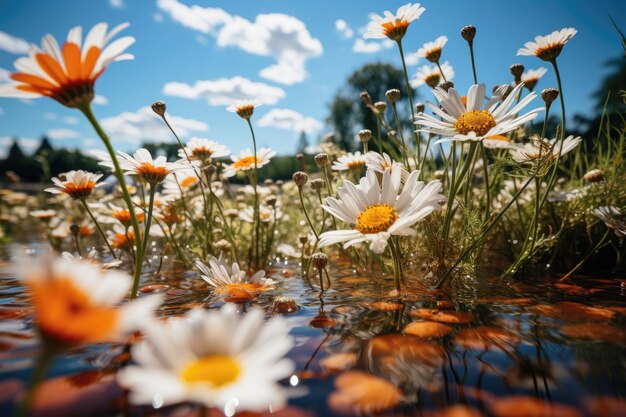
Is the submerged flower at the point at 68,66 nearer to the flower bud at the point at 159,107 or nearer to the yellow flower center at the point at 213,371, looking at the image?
the yellow flower center at the point at 213,371

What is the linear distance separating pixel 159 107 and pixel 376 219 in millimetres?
1109

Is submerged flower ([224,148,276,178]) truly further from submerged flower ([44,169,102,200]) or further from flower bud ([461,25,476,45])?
flower bud ([461,25,476,45])

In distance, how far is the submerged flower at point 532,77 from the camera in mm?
1916

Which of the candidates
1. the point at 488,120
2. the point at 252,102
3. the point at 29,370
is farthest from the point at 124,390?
the point at 252,102

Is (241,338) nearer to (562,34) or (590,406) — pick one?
(590,406)

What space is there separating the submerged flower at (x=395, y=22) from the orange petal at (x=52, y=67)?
A: 1.21 m

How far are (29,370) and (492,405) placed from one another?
836mm

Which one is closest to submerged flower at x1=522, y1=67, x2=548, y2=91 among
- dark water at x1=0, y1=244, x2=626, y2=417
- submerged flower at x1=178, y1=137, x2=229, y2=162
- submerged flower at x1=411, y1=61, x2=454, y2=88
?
submerged flower at x1=411, y1=61, x2=454, y2=88

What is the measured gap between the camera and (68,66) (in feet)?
2.37

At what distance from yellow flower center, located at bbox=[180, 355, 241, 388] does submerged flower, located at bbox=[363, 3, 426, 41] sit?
4.76 feet

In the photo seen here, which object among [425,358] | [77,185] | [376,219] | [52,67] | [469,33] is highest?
[469,33]

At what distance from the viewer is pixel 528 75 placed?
6.38ft

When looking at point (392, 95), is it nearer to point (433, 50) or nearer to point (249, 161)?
point (433, 50)

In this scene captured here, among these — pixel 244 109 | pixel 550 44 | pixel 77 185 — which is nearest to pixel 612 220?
pixel 550 44
